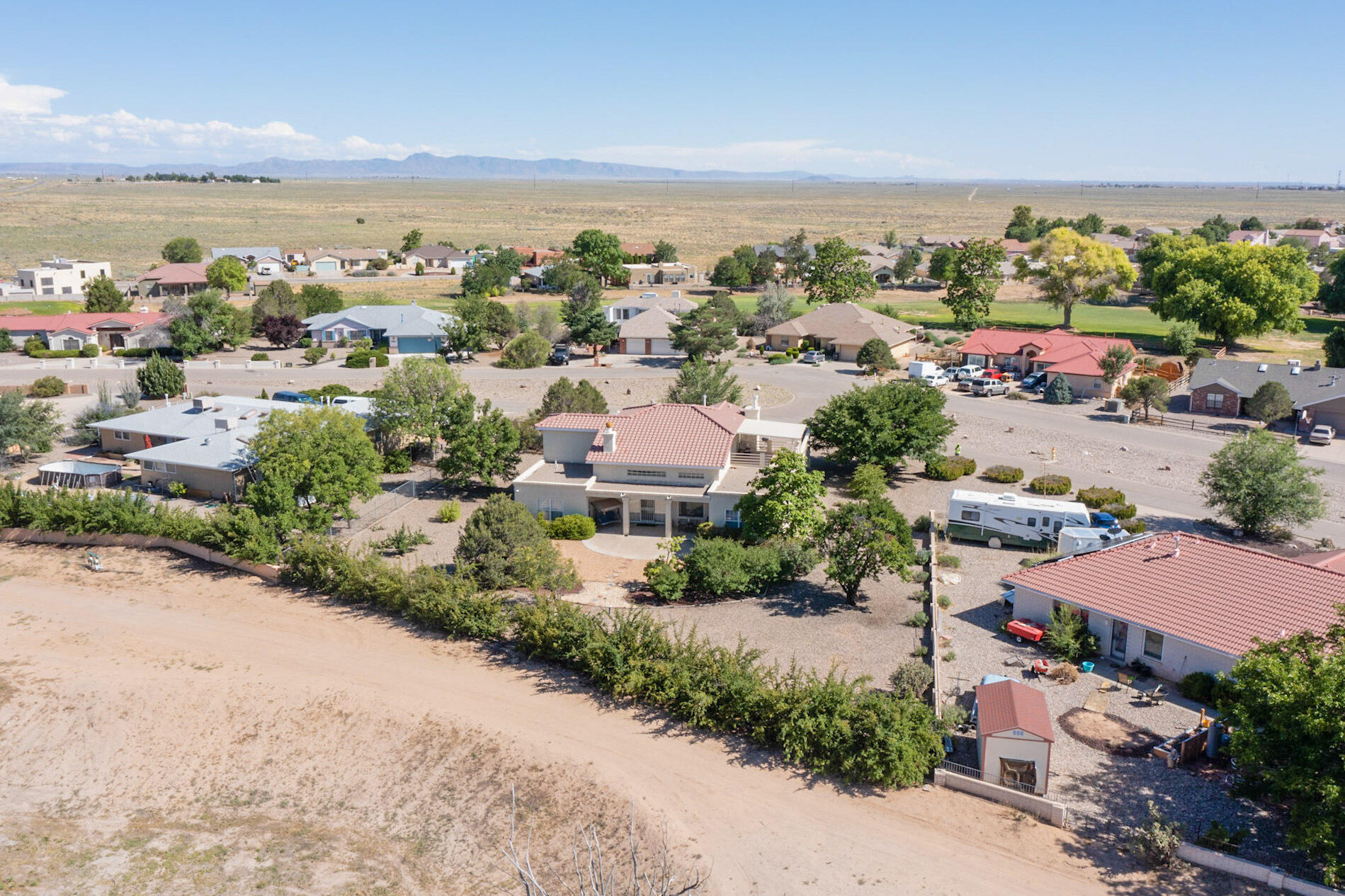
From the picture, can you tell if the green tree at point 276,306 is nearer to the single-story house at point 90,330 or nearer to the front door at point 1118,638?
the single-story house at point 90,330

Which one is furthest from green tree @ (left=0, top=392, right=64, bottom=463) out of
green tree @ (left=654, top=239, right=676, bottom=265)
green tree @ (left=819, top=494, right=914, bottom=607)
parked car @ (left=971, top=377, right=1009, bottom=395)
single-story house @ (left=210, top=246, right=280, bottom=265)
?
green tree @ (left=654, top=239, right=676, bottom=265)

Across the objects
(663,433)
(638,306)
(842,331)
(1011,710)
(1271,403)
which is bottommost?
(1011,710)

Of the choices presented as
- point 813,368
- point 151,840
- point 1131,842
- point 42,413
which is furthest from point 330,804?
point 813,368

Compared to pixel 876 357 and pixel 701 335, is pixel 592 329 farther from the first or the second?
pixel 876 357

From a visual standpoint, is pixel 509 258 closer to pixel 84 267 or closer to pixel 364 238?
pixel 84 267

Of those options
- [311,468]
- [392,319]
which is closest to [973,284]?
[392,319]
